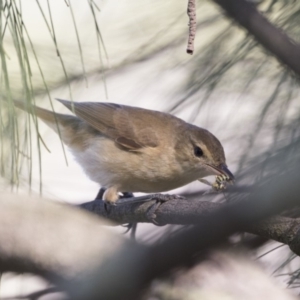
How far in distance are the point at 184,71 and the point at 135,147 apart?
2.05ft

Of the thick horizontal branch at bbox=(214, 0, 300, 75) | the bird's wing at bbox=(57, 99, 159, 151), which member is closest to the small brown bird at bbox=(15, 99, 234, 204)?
the bird's wing at bbox=(57, 99, 159, 151)

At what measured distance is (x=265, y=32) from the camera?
4.97ft

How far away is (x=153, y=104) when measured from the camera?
2.71 m

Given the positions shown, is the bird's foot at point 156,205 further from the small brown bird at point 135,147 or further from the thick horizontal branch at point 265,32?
the thick horizontal branch at point 265,32

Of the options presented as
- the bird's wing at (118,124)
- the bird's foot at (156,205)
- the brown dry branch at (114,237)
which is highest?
the bird's wing at (118,124)

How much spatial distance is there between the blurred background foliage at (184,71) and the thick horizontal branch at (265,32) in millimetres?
453

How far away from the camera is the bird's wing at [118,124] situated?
289 cm

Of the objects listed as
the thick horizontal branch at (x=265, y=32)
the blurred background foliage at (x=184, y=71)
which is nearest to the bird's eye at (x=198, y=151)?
the blurred background foliage at (x=184, y=71)

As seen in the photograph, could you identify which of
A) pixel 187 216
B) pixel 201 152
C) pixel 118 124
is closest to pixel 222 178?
pixel 201 152

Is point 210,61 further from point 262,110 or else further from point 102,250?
point 102,250

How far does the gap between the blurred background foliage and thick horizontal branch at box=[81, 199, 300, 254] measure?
32cm

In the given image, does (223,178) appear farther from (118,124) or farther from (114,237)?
(118,124)

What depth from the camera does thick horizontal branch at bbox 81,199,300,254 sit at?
1327 millimetres

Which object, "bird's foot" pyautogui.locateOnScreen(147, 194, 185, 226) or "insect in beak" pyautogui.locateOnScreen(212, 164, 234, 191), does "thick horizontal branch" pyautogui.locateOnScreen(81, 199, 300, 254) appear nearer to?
"bird's foot" pyautogui.locateOnScreen(147, 194, 185, 226)
